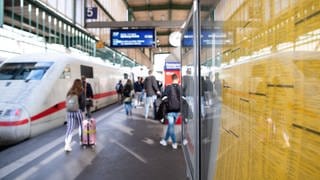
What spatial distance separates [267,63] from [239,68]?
426 millimetres

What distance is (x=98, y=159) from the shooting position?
7184 millimetres

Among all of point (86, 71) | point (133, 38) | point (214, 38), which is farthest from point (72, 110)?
point (133, 38)

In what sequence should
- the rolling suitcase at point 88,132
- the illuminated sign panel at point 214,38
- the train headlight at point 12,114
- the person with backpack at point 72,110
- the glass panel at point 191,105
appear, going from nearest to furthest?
the illuminated sign panel at point 214,38
the glass panel at point 191,105
the person with backpack at point 72,110
the rolling suitcase at point 88,132
the train headlight at point 12,114

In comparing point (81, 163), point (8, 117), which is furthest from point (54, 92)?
point (81, 163)

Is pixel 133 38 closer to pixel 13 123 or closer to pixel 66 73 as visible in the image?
pixel 66 73

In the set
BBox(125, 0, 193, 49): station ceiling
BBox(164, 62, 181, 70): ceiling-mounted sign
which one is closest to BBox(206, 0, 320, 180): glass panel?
BBox(164, 62, 181, 70): ceiling-mounted sign

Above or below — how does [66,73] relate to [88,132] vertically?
above

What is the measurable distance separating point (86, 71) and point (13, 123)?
26.3 feet

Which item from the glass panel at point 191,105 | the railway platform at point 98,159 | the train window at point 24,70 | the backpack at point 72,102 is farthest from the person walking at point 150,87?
the glass panel at point 191,105

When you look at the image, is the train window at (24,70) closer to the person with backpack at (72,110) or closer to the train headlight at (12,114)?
the train headlight at (12,114)

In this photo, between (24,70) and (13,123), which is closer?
(13,123)

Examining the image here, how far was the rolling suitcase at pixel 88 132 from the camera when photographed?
8.38m

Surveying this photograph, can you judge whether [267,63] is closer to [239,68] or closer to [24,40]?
[239,68]

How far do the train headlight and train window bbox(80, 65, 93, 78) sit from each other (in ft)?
21.2
